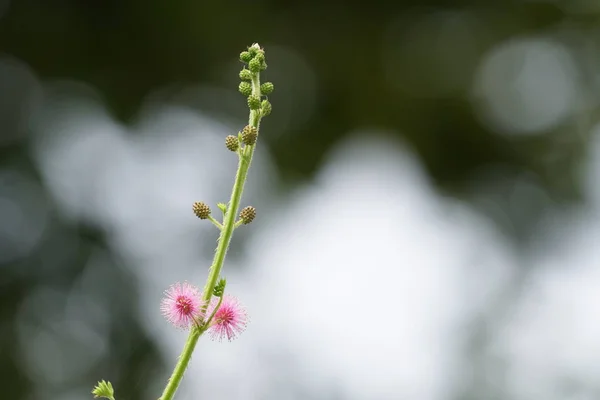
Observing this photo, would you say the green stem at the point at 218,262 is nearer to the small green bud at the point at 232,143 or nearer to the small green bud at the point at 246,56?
the small green bud at the point at 232,143

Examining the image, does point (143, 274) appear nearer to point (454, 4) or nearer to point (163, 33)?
point (163, 33)

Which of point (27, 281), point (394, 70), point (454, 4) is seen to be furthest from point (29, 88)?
point (454, 4)

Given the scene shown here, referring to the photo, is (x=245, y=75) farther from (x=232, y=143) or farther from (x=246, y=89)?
(x=232, y=143)

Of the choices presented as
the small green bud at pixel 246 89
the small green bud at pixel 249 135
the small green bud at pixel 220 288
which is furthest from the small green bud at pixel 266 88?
the small green bud at pixel 220 288

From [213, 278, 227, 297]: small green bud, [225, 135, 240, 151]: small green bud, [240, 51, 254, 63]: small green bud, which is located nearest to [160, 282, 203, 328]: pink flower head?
[213, 278, 227, 297]: small green bud

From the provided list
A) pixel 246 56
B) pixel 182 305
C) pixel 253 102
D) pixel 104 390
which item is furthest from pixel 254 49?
pixel 104 390

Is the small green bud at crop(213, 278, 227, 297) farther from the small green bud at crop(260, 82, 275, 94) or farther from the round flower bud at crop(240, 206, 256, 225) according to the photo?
the small green bud at crop(260, 82, 275, 94)
